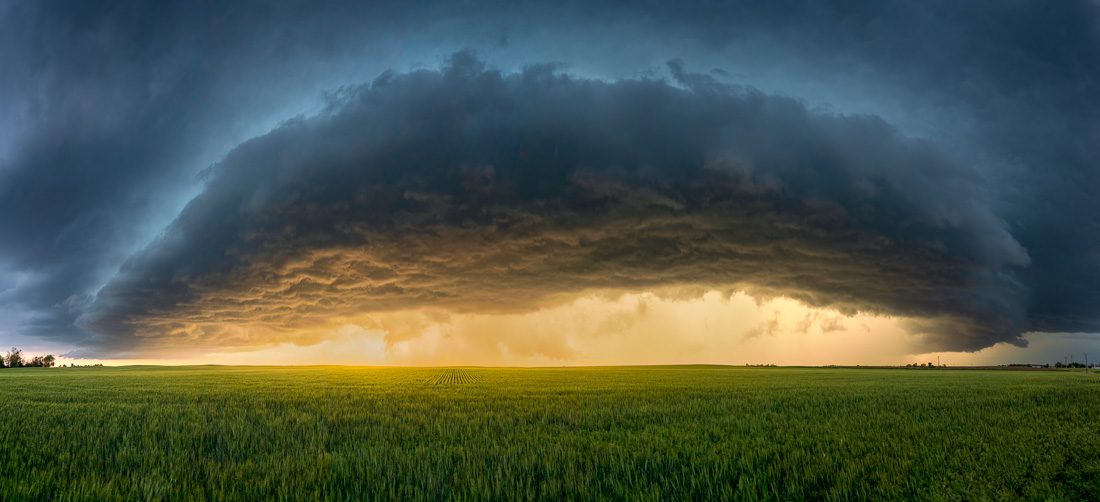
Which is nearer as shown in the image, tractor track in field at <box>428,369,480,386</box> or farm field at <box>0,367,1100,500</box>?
farm field at <box>0,367,1100,500</box>

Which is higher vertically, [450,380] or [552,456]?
[552,456]

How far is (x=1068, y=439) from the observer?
11242mm

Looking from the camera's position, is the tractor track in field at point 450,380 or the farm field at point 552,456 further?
the tractor track in field at point 450,380

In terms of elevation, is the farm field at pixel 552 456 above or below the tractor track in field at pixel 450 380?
above

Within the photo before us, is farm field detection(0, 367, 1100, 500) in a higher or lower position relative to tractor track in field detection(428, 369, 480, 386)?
higher

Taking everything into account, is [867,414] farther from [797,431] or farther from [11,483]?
[11,483]

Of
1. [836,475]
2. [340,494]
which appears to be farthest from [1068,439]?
[340,494]

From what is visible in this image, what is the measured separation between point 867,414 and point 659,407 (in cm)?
618

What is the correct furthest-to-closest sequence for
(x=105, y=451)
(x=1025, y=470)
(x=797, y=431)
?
(x=797, y=431), (x=105, y=451), (x=1025, y=470)

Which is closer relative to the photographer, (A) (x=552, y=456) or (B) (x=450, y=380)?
(A) (x=552, y=456)

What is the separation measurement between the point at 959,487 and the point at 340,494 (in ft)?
25.0

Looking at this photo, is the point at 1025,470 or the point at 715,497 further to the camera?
the point at 1025,470

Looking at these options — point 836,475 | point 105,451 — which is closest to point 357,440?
point 105,451

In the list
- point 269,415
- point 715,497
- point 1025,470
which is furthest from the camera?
point 269,415
